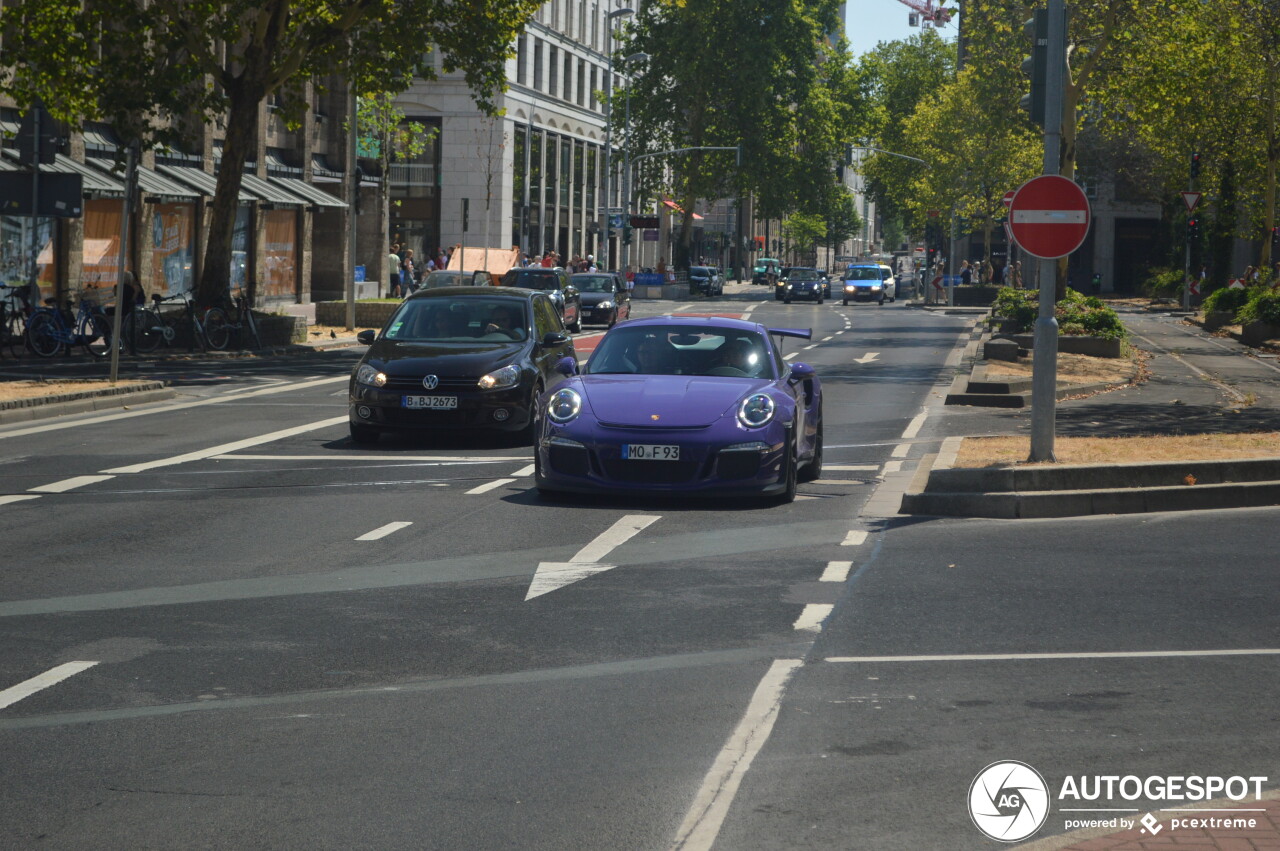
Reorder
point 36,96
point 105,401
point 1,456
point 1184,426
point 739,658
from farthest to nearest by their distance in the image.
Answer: point 36,96
point 105,401
point 1184,426
point 1,456
point 739,658

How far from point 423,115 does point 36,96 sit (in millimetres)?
45417

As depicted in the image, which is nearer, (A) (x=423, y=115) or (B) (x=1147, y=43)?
(B) (x=1147, y=43)

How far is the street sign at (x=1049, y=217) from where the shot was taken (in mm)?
13516

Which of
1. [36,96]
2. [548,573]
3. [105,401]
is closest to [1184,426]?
[548,573]

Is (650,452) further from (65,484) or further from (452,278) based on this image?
(452,278)

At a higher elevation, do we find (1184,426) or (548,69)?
(548,69)

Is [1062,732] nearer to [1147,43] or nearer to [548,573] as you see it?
[548,573]

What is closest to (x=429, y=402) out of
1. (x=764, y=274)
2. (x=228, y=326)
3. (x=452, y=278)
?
(x=228, y=326)

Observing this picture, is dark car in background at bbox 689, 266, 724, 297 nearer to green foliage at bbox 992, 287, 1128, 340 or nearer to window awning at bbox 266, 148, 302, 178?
window awning at bbox 266, 148, 302, 178

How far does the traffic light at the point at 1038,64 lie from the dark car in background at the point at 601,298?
33.2m

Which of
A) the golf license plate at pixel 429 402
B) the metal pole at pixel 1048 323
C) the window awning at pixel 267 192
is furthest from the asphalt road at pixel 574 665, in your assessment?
the window awning at pixel 267 192

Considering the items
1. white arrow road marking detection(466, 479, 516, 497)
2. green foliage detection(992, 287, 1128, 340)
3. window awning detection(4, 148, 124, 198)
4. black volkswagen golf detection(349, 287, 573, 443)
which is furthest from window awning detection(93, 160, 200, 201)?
white arrow road marking detection(466, 479, 516, 497)

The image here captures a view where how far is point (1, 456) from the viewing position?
16.0 metres

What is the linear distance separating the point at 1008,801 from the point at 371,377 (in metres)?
11.9
